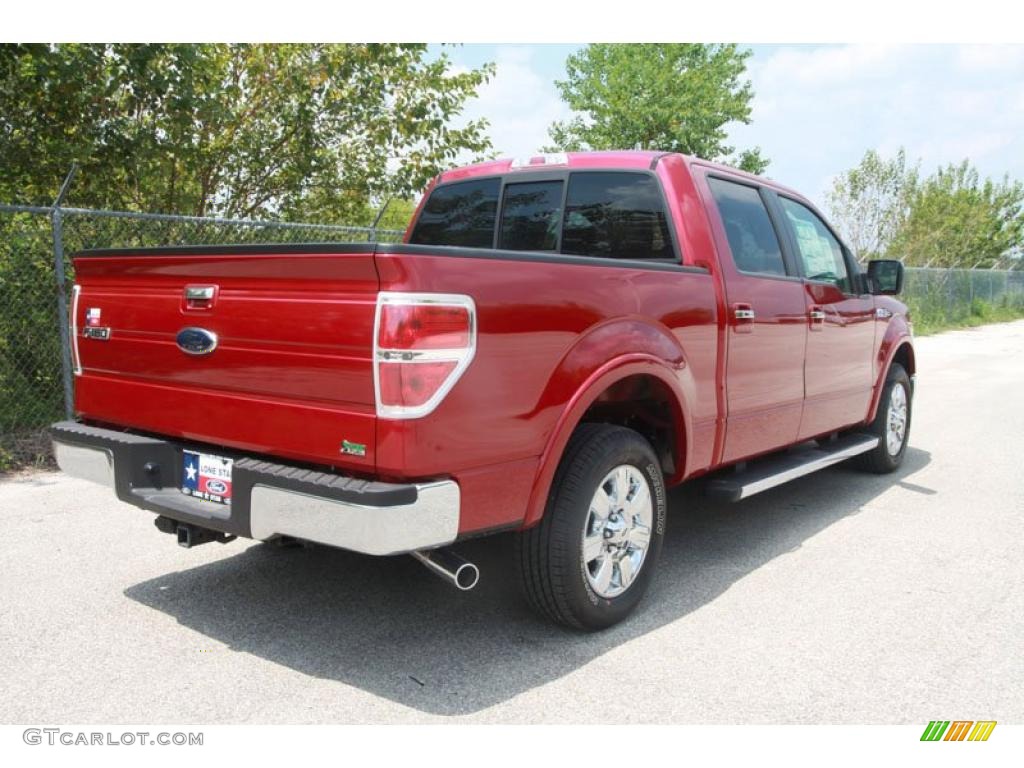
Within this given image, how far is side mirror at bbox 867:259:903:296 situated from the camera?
594 centimetres

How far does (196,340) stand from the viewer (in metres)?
3.36

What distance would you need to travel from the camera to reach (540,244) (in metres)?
4.77

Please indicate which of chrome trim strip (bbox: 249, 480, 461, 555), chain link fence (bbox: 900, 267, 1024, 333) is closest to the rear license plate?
chrome trim strip (bbox: 249, 480, 461, 555)

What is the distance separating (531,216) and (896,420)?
350 centimetres

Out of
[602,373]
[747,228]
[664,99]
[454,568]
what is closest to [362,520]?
[454,568]

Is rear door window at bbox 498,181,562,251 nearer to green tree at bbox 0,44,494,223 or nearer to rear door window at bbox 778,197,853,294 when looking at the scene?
rear door window at bbox 778,197,853,294

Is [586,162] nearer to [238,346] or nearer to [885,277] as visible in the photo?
[238,346]

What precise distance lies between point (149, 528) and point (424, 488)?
287 cm

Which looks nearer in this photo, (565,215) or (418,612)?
(418,612)

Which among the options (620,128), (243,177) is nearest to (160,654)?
(243,177)

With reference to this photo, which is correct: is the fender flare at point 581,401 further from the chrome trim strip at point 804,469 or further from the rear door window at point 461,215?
the rear door window at point 461,215

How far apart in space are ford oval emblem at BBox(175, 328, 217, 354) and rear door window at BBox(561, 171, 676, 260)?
2015 mm

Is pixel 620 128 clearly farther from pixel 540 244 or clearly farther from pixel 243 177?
pixel 540 244

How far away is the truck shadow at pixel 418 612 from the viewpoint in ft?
10.9
